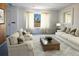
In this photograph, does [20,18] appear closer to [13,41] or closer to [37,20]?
[37,20]

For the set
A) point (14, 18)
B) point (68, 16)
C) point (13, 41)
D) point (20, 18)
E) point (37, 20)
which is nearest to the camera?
point (13, 41)

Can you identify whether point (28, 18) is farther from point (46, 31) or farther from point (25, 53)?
point (25, 53)

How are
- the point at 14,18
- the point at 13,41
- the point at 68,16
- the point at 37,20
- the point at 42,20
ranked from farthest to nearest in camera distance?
the point at 14,18
the point at 42,20
the point at 37,20
the point at 68,16
the point at 13,41

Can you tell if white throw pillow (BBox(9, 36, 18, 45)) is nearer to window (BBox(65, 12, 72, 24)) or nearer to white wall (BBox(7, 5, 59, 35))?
white wall (BBox(7, 5, 59, 35))

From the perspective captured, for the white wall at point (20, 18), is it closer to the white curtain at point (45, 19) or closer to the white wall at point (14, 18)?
the white wall at point (14, 18)

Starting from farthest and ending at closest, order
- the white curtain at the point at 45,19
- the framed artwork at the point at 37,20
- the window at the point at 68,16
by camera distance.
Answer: the white curtain at the point at 45,19 < the framed artwork at the point at 37,20 < the window at the point at 68,16

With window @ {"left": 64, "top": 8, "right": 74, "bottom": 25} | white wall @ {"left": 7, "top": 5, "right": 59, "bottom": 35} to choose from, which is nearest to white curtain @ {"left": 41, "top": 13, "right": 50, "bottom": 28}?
white wall @ {"left": 7, "top": 5, "right": 59, "bottom": 35}

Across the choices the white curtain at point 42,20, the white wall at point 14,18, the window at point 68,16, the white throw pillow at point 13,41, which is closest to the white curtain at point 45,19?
the white curtain at point 42,20

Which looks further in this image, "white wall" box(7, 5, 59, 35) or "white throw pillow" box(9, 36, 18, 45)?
"white wall" box(7, 5, 59, 35)

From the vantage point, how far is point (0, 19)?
548cm

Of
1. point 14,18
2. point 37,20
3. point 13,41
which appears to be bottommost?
point 13,41

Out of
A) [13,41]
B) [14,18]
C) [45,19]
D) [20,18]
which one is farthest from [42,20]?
[13,41]

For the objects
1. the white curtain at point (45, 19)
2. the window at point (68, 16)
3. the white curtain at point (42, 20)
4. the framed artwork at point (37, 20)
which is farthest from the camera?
the white curtain at point (45, 19)

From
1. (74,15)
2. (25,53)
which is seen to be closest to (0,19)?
(25,53)
